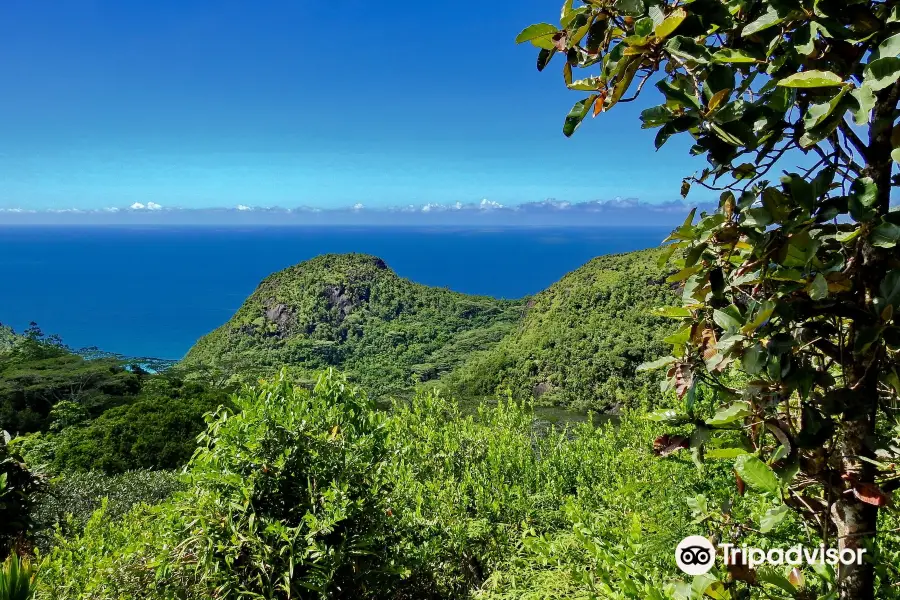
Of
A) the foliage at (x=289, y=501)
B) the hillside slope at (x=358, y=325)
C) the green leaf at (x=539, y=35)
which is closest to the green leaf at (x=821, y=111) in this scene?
the green leaf at (x=539, y=35)

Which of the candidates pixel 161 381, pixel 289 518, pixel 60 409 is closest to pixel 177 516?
pixel 289 518

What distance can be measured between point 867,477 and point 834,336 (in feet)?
1.05

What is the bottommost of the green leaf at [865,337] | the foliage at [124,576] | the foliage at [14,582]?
the foliage at [124,576]

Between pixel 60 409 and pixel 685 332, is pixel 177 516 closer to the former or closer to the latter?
pixel 685 332

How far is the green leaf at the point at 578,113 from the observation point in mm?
1170

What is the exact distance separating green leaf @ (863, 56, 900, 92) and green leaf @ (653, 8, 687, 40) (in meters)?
0.31

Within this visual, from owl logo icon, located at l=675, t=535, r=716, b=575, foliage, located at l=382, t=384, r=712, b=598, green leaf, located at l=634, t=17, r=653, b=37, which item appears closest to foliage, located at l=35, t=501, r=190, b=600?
foliage, located at l=382, t=384, r=712, b=598

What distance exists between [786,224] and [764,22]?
383 millimetres

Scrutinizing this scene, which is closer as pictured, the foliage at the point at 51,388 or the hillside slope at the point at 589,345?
the foliage at the point at 51,388

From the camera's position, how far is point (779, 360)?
1082mm

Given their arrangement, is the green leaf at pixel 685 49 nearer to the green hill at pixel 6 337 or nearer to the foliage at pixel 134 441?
the foliage at pixel 134 441

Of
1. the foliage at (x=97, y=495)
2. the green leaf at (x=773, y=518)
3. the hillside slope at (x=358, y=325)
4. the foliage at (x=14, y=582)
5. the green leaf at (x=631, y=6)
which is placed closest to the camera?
the green leaf at (x=631, y=6)

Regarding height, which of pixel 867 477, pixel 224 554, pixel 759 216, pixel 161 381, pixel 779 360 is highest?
pixel 759 216

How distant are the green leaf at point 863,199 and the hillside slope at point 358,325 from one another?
48.1 meters
